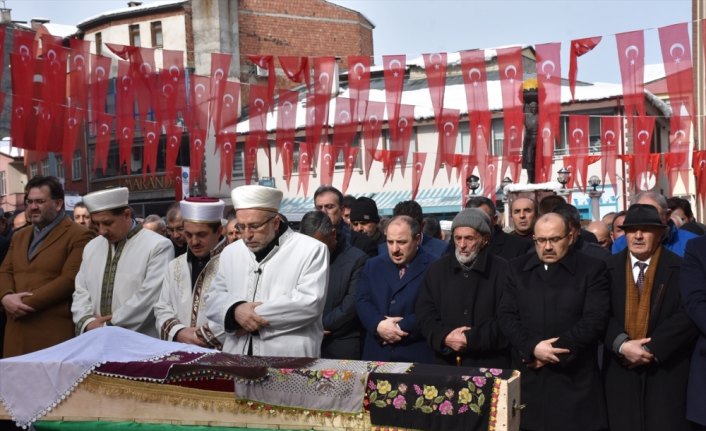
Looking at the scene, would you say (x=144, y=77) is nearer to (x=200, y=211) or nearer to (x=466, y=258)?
(x=200, y=211)

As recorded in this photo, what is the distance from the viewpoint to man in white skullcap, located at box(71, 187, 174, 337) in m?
6.84

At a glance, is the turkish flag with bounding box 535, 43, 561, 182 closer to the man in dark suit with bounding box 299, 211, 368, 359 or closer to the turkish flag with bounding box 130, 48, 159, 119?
the turkish flag with bounding box 130, 48, 159, 119

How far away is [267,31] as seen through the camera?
43.8 m

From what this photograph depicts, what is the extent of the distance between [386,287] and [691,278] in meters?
2.00

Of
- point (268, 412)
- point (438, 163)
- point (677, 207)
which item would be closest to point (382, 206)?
point (438, 163)

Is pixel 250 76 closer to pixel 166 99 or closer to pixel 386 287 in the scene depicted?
pixel 166 99

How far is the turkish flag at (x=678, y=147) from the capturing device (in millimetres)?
14458

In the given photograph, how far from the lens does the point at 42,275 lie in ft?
24.0

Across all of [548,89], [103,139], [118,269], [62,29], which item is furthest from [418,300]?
[62,29]

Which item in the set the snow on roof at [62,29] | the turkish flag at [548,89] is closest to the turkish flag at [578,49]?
the turkish flag at [548,89]

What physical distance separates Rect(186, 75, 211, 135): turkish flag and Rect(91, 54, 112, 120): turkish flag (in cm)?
121

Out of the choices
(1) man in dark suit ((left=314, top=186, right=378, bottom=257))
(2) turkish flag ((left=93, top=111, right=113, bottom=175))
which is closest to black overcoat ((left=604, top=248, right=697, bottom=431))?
(1) man in dark suit ((left=314, top=186, right=378, bottom=257))

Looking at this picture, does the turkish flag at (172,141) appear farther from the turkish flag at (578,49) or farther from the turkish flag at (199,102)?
the turkish flag at (578,49)

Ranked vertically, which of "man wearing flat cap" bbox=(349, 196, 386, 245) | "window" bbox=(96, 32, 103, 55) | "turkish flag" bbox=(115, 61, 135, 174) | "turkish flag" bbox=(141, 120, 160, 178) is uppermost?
"window" bbox=(96, 32, 103, 55)
